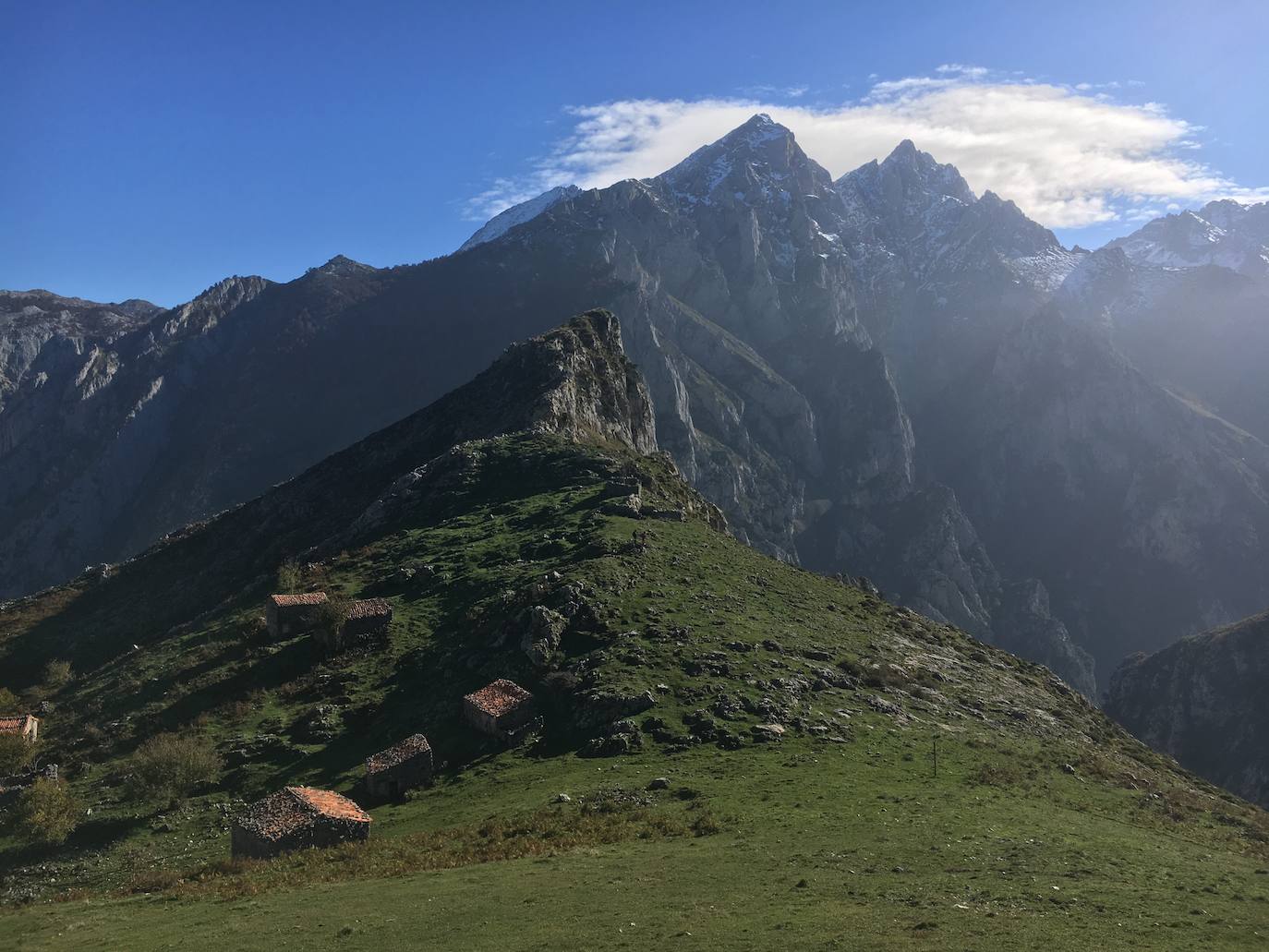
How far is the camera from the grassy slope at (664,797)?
25.5 metres

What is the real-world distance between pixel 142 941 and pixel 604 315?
123233 millimetres

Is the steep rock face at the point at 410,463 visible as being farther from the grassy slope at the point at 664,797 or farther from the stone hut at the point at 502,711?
the stone hut at the point at 502,711

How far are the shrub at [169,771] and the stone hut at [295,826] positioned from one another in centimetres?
730

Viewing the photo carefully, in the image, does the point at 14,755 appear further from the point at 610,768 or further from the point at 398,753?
the point at 610,768

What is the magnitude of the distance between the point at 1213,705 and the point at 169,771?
566 ft

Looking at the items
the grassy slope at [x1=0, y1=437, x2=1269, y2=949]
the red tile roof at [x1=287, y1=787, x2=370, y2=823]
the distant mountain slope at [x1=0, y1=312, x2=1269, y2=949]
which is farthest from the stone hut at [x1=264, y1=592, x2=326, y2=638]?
the red tile roof at [x1=287, y1=787, x2=370, y2=823]

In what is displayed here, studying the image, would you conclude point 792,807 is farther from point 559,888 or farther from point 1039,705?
point 1039,705

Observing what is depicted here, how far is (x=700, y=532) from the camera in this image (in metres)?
77.9

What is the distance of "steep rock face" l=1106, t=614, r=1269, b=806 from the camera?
152000 millimetres

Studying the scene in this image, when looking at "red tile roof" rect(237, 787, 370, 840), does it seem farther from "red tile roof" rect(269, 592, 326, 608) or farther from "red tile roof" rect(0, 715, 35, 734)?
"red tile roof" rect(0, 715, 35, 734)

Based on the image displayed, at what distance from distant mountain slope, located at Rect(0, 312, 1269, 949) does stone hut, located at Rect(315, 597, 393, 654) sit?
89 cm

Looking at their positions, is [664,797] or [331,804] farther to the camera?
[331,804]

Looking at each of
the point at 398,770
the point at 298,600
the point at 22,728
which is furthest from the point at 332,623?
the point at 22,728

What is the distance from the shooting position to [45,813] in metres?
39.9
